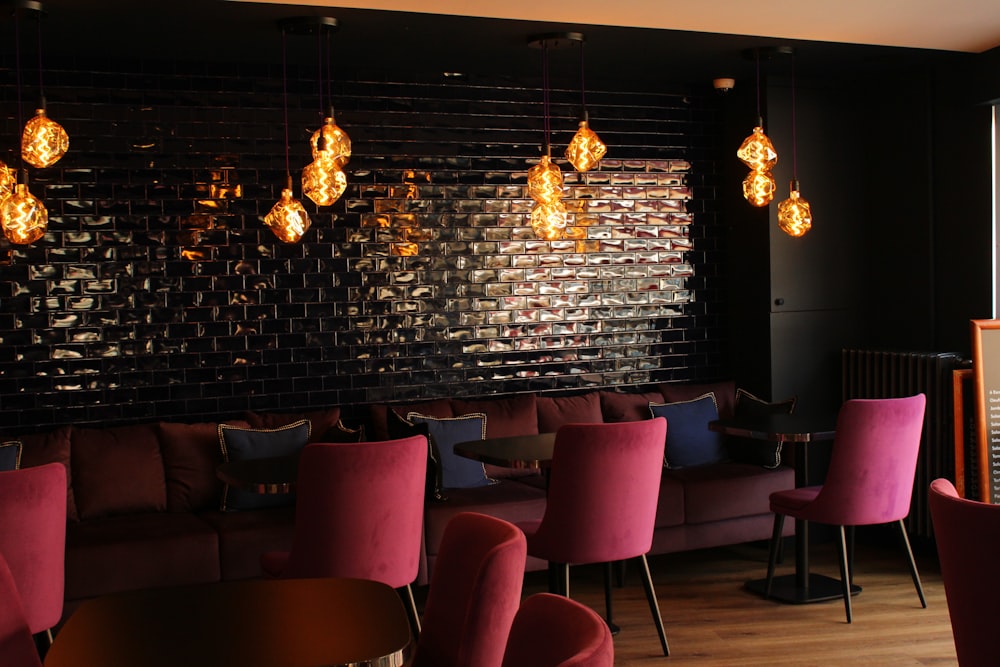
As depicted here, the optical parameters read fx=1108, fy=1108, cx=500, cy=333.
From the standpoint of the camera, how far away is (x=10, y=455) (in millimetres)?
5184

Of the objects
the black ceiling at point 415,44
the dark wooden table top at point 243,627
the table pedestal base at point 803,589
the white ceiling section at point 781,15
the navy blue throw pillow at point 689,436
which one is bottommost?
the table pedestal base at point 803,589

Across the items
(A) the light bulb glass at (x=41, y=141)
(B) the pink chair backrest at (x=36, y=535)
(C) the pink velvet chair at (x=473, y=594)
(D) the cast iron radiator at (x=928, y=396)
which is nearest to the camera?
(C) the pink velvet chair at (x=473, y=594)

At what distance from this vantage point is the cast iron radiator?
622 centimetres

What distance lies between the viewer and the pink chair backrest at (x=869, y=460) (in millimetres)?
5156

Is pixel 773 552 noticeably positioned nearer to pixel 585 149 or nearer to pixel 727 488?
pixel 727 488

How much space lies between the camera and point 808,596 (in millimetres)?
5527

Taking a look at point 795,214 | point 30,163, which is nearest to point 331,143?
point 30,163

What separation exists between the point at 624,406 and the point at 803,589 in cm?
158

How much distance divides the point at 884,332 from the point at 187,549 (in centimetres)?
443

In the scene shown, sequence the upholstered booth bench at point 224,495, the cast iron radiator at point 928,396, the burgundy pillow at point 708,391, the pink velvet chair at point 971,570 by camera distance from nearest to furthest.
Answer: the pink velvet chair at point 971,570 → the upholstered booth bench at point 224,495 → the cast iron radiator at point 928,396 → the burgundy pillow at point 708,391

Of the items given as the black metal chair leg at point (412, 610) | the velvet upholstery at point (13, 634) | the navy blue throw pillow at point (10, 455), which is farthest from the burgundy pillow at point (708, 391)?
the velvet upholstery at point (13, 634)

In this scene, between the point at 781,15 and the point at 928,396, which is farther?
the point at 928,396

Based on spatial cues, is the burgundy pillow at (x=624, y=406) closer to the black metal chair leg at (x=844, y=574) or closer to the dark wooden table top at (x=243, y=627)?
the black metal chair leg at (x=844, y=574)

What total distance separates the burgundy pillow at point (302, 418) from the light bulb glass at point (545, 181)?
1.69 m
